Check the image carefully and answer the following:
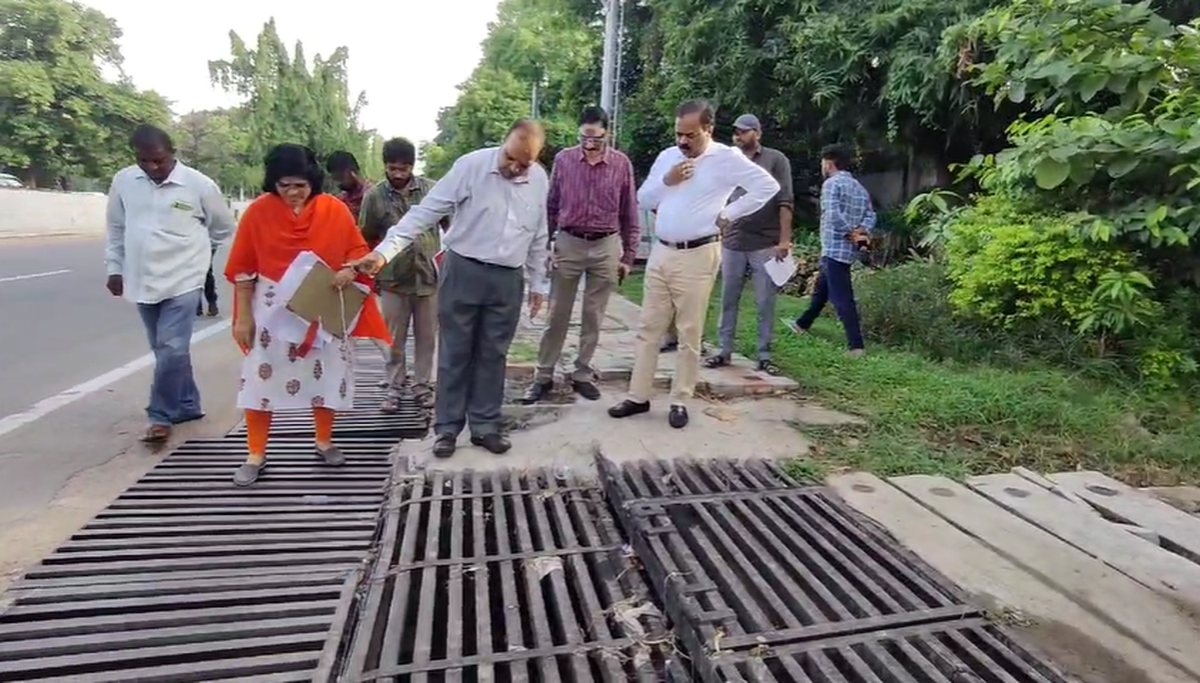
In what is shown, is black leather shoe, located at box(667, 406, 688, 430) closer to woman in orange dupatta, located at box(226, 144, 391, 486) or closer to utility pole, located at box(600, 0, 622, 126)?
woman in orange dupatta, located at box(226, 144, 391, 486)

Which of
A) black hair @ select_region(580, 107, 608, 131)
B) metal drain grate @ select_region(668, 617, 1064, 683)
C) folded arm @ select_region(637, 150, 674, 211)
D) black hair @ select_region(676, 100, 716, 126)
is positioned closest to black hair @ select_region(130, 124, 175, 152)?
black hair @ select_region(580, 107, 608, 131)

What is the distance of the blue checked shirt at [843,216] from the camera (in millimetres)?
5398

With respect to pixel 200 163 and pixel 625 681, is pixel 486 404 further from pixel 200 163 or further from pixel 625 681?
pixel 200 163

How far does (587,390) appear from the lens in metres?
4.42

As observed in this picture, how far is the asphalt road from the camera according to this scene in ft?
16.2

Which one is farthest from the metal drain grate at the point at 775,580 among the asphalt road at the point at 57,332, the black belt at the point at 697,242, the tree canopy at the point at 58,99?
the tree canopy at the point at 58,99

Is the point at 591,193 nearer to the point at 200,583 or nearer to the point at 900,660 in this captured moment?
the point at 200,583

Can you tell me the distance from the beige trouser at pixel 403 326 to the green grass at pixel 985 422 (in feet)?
7.34

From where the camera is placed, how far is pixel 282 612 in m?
2.27

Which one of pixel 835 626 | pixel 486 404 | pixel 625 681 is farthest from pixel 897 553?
pixel 486 404

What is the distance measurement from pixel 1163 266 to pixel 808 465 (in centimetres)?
345

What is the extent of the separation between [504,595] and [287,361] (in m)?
1.65

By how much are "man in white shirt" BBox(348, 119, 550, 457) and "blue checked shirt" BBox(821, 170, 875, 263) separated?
2.60 meters

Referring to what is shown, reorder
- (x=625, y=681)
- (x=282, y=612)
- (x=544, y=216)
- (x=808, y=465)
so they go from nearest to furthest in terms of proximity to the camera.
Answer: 1. (x=625, y=681)
2. (x=282, y=612)
3. (x=808, y=465)
4. (x=544, y=216)
